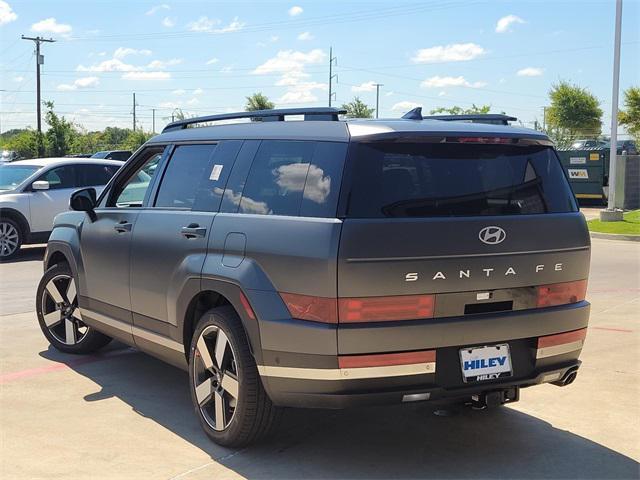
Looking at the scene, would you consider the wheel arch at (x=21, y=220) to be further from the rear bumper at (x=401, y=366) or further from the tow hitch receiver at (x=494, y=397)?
the tow hitch receiver at (x=494, y=397)

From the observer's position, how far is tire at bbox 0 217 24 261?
12617mm

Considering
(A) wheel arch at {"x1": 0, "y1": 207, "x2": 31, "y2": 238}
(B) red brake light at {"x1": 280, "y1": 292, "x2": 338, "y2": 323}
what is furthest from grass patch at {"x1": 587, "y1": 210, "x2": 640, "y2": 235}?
(B) red brake light at {"x1": 280, "y1": 292, "x2": 338, "y2": 323}

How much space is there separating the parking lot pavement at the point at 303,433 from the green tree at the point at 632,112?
1490 inches

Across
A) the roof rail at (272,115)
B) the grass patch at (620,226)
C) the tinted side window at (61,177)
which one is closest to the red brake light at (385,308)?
the roof rail at (272,115)

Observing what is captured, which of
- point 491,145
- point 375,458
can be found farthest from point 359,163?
point 375,458

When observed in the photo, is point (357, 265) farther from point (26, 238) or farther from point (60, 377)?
point (26, 238)

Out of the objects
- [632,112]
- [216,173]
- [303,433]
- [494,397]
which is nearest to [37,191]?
[216,173]

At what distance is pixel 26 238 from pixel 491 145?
10.7m

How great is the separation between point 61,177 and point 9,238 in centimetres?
148

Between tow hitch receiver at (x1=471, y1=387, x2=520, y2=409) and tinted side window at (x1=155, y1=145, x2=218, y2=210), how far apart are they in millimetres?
2042

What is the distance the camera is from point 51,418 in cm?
479

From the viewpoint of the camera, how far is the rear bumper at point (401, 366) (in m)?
3.65

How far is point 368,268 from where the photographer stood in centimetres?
363

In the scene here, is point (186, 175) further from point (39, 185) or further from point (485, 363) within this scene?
point (39, 185)
